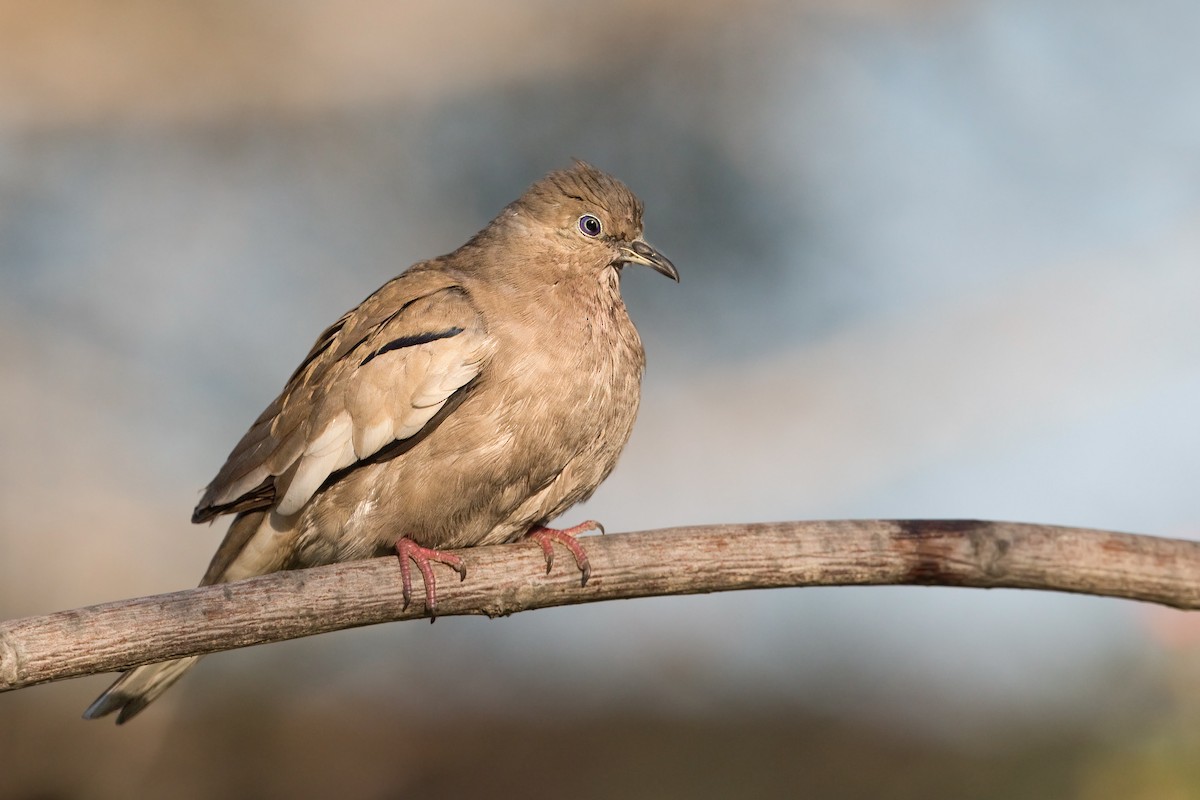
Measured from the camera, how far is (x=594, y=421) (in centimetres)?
404

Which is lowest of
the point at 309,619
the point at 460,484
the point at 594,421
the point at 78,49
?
the point at 309,619

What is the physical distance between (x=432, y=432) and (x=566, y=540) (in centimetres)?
58

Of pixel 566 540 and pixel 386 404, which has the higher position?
pixel 386 404

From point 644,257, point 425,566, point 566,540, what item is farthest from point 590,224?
point 425,566

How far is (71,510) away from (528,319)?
5.79 m

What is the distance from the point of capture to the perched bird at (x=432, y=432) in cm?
390

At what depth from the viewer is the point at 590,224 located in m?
4.54

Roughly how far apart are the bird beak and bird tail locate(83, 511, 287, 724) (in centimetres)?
153

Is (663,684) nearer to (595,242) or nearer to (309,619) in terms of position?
(595,242)

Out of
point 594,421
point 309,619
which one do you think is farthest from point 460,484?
point 309,619

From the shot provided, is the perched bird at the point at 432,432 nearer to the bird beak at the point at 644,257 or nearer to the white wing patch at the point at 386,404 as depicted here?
the white wing patch at the point at 386,404

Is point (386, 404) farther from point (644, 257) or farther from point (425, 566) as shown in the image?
point (644, 257)

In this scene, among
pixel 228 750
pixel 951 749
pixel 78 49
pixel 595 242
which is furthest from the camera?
pixel 78 49

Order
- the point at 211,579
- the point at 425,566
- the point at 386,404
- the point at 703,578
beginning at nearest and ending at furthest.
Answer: the point at 703,578 → the point at 425,566 → the point at 386,404 → the point at 211,579
